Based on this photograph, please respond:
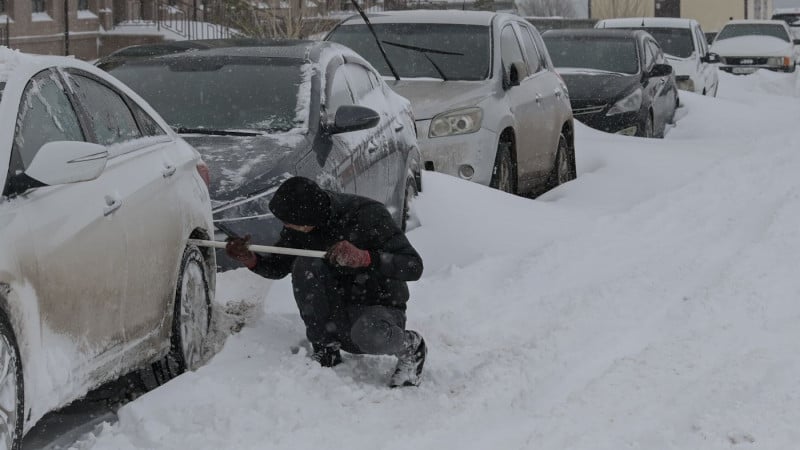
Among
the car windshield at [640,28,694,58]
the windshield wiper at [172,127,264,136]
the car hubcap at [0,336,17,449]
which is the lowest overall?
the car hubcap at [0,336,17,449]

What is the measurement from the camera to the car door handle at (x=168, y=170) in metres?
→ 5.75

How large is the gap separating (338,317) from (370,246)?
38cm

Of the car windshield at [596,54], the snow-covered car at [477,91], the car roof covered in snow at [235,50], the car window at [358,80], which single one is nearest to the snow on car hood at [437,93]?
the snow-covered car at [477,91]

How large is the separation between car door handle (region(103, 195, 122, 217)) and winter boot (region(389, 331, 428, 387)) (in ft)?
4.61

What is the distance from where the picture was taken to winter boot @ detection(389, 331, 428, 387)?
5719 mm

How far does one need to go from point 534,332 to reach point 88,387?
2.57 meters

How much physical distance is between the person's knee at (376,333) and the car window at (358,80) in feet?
10.1

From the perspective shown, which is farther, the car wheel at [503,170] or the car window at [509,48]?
the car window at [509,48]

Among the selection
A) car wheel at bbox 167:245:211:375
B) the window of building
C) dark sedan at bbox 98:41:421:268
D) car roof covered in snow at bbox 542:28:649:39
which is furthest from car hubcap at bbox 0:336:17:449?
the window of building

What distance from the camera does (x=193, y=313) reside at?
6.00 meters

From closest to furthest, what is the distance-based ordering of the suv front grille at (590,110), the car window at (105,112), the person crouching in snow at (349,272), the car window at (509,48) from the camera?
1. the car window at (105,112)
2. the person crouching in snow at (349,272)
3. the car window at (509,48)
4. the suv front grille at (590,110)

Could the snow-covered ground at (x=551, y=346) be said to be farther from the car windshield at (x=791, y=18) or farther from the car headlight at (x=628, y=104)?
the car windshield at (x=791, y=18)

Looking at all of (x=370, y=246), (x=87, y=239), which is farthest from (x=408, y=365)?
(x=87, y=239)

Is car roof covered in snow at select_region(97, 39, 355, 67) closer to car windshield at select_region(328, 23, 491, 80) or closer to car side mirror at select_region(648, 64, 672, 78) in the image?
car windshield at select_region(328, 23, 491, 80)
